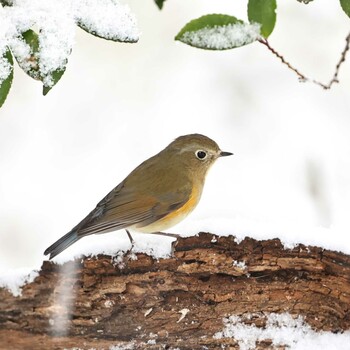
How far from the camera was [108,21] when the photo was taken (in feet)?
8.47

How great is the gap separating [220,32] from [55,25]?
0.48m

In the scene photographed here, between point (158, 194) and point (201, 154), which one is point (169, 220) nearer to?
point (158, 194)

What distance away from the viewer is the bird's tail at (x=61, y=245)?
11.8 ft

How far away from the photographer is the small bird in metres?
4.06

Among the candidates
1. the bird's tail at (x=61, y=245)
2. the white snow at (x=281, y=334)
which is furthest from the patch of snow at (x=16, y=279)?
the white snow at (x=281, y=334)

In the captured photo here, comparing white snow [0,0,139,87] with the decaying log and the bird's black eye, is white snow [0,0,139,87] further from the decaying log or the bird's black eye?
the bird's black eye

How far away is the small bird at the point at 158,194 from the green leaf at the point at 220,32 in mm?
1498

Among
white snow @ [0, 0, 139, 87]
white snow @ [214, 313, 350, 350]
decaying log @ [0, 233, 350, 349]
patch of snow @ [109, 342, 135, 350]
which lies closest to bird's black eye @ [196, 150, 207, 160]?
decaying log @ [0, 233, 350, 349]

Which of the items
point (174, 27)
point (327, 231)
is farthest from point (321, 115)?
point (327, 231)

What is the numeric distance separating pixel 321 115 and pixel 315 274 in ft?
12.9

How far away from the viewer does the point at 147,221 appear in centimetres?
420

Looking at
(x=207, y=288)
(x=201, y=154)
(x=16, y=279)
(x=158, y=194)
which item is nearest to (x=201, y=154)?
(x=201, y=154)

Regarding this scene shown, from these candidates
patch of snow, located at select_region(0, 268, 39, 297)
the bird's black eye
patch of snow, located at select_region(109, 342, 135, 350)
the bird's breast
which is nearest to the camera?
patch of snow, located at select_region(0, 268, 39, 297)

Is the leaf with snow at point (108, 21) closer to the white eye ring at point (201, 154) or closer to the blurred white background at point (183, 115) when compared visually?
the white eye ring at point (201, 154)
